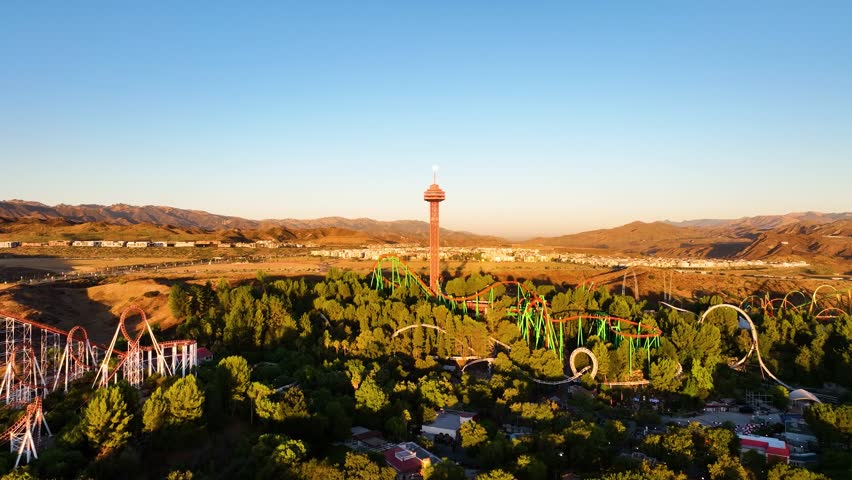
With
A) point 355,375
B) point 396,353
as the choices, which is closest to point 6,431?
point 355,375

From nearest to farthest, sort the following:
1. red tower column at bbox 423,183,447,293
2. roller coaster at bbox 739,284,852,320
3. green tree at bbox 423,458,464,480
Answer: green tree at bbox 423,458,464,480, roller coaster at bbox 739,284,852,320, red tower column at bbox 423,183,447,293

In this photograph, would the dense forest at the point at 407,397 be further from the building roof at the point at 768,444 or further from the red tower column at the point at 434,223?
the red tower column at the point at 434,223

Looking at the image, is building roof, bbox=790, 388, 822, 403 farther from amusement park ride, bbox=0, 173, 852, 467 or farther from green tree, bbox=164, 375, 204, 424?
green tree, bbox=164, 375, 204, 424

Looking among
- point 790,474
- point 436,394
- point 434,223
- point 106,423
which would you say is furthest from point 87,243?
point 790,474

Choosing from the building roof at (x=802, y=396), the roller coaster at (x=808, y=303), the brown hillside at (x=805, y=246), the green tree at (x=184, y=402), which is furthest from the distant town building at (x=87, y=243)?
the brown hillside at (x=805, y=246)

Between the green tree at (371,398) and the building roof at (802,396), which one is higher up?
the green tree at (371,398)

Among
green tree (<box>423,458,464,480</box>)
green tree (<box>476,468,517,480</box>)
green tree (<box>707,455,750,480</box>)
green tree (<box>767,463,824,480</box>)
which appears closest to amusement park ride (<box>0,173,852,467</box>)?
green tree (<box>707,455,750,480</box>)

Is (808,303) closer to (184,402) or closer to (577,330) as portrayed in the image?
(577,330)
